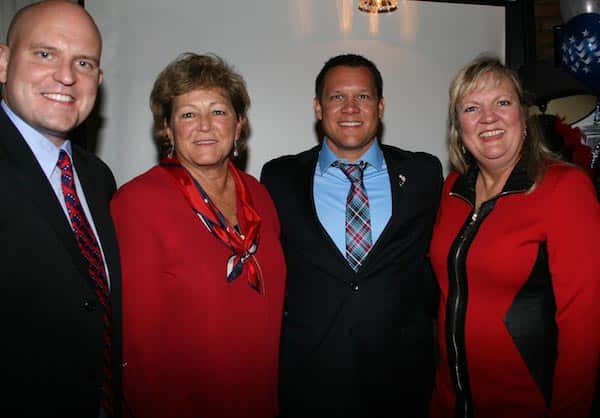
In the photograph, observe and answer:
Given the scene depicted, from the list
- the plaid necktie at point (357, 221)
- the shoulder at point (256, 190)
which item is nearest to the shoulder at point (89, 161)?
the shoulder at point (256, 190)

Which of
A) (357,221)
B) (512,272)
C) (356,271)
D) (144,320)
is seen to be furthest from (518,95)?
(144,320)

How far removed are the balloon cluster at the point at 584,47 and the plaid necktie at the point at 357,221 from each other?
1410 mm

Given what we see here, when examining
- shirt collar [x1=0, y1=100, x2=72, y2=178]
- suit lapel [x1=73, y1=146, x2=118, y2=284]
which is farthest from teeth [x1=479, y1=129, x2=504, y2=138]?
shirt collar [x1=0, y1=100, x2=72, y2=178]

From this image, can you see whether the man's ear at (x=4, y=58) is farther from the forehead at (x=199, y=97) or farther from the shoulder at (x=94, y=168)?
the forehead at (x=199, y=97)

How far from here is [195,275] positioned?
1760 mm

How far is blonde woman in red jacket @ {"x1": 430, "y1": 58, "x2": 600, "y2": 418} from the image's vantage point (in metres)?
1.65

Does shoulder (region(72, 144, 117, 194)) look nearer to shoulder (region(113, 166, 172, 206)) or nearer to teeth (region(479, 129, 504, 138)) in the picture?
shoulder (region(113, 166, 172, 206))

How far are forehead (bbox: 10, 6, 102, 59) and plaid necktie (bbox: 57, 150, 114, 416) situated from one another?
347 mm

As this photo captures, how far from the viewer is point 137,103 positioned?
312 cm

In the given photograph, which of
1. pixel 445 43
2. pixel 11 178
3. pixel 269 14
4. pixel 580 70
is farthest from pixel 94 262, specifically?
pixel 445 43

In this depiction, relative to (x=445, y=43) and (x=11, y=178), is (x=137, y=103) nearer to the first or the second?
(x=11, y=178)

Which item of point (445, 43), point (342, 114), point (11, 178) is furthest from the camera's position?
point (445, 43)

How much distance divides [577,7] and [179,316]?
2.87 metres

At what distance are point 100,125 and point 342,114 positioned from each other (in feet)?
5.33
